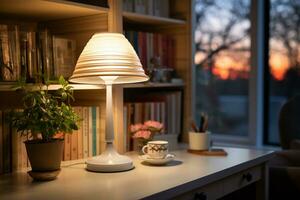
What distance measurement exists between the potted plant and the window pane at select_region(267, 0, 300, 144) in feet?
6.71

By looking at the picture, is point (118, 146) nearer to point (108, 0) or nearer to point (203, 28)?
point (108, 0)

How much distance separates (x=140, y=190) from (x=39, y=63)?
747mm

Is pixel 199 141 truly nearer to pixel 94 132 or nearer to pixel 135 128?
pixel 135 128

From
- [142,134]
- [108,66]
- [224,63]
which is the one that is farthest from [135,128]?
[224,63]

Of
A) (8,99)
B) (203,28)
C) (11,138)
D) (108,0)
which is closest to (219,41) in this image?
(203,28)

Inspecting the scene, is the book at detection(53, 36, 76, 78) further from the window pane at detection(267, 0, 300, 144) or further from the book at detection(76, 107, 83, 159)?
the window pane at detection(267, 0, 300, 144)

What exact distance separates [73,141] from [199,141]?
0.66 meters

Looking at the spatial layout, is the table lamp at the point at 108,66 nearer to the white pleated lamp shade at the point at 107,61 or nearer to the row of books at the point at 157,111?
the white pleated lamp shade at the point at 107,61

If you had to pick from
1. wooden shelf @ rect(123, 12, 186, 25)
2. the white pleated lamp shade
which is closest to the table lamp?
the white pleated lamp shade

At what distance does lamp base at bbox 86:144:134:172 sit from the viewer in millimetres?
1669

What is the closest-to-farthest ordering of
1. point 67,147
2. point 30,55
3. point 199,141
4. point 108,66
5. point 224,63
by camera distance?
point 108,66, point 30,55, point 67,147, point 199,141, point 224,63

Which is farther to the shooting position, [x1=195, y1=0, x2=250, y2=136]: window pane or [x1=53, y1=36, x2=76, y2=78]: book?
[x1=195, y1=0, x2=250, y2=136]: window pane

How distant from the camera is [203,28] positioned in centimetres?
344

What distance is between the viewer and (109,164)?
5.49ft
